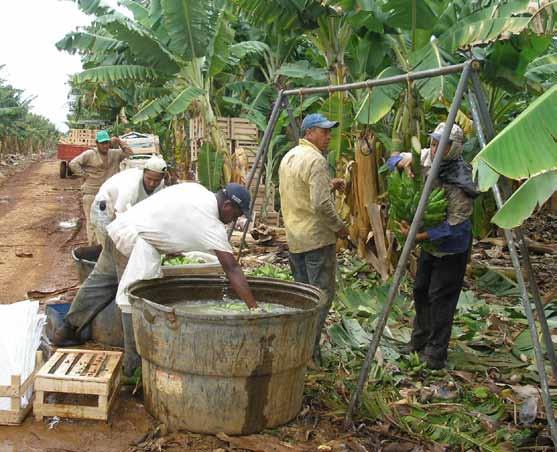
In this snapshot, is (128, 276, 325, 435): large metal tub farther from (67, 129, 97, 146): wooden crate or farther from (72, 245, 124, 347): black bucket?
(67, 129, 97, 146): wooden crate

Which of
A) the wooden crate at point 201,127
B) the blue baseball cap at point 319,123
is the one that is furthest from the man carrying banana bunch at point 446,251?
the wooden crate at point 201,127

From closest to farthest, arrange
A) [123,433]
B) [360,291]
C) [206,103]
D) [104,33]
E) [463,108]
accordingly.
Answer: [123,433]
[360,291]
[463,108]
[206,103]
[104,33]

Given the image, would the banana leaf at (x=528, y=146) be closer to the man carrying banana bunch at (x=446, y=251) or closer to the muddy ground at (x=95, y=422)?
the man carrying banana bunch at (x=446, y=251)

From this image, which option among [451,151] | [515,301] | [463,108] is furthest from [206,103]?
[451,151]

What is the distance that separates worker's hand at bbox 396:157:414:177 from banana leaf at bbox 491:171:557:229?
2.39 m

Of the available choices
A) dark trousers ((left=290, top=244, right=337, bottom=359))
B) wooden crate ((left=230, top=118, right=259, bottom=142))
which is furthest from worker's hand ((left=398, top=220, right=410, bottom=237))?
wooden crate ((left=230, top=118, right=259, bottom=142))

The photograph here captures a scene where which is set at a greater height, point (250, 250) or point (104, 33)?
point (104, 33)

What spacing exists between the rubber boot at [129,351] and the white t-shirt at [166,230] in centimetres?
16

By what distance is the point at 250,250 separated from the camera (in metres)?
11.3

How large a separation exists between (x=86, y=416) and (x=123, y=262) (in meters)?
1.36

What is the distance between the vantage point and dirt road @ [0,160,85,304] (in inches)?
365

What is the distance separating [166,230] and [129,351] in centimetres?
120

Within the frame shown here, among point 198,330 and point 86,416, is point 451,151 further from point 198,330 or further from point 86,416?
point 86,416

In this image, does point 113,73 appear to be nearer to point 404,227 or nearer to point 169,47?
point 169,47
